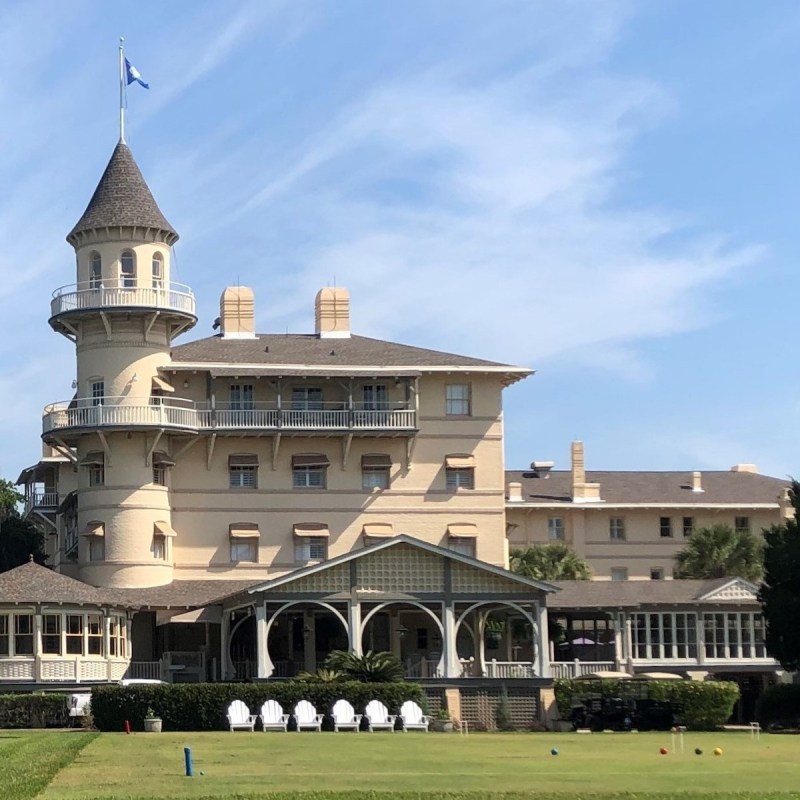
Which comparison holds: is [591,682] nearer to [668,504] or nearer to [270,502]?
[270,502]

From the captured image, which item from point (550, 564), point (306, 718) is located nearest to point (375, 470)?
point (550, 564)

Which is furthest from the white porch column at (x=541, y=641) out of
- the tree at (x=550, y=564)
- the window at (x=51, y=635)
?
the tree at (x=550, y=564)

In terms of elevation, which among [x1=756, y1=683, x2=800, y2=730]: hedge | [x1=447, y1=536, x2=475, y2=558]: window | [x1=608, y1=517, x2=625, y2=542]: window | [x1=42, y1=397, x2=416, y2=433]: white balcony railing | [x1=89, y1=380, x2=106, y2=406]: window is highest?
[x1=89, y1=380, x2=106, y2=406]: window

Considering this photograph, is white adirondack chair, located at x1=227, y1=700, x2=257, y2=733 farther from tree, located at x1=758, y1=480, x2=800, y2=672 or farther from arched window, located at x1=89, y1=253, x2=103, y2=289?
arched window, located at x1=89, y1=253, x2=103, y2=289

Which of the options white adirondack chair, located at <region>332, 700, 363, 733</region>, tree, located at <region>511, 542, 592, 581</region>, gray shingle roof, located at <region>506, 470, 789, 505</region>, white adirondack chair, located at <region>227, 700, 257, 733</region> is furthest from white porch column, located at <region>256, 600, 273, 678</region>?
gray shingle roof, located at <region>506, 470, 789, 505</region>

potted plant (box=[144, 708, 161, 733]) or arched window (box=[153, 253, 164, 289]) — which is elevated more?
arched window (box=[153, 253, 164, 289])

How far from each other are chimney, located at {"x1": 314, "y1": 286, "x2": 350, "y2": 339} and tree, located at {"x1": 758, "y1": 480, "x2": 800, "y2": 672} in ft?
83.8

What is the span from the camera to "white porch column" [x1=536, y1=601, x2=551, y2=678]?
5869 centimetres

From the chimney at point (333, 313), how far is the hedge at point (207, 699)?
27.8m

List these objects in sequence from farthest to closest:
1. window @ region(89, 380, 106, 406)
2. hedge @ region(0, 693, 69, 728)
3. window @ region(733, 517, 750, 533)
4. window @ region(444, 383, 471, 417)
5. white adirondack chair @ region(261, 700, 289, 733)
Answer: window @ region(733, 517, 750, 533) → window @ region(444, 383, 471, 417) → window @ region(89, 380, 106, 406) → hedge @ region(0, 693, 69, 728) → white adirondack chair @ region(261, 700, 289, 733)

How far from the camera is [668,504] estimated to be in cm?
9556

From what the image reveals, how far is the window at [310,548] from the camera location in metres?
70.8

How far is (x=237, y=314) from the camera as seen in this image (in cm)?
7569

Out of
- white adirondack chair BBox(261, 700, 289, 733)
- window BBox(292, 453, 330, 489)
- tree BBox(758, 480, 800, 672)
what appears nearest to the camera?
white adirondack chair BBox(261, 700, 289, 733)
